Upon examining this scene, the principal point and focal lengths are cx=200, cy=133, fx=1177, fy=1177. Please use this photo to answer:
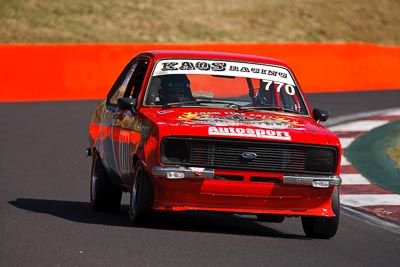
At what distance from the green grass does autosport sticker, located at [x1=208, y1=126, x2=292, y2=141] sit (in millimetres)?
26593

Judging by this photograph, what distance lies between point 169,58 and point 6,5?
28561 mm

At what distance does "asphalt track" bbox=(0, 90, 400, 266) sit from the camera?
7.66m

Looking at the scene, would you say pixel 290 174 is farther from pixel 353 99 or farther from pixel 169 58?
pixel 353 99

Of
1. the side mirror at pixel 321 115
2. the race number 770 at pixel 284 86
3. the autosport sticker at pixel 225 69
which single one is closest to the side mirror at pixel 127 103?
the autosport sticker at pixel 225 69

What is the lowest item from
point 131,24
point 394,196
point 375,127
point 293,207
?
point 131,24

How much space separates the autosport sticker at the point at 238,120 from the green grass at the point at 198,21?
26.1 m

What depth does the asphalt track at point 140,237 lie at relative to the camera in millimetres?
7664

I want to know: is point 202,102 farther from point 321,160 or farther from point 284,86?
point 321,160

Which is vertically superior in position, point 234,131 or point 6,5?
point 234,131

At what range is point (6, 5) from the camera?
3775cm

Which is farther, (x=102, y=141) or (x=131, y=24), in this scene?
(x=131, y=24)

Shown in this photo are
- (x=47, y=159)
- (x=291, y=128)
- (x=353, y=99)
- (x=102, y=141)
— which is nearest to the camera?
(x=291, y=128)

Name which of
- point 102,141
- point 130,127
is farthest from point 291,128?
point 102,141

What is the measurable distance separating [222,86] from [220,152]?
1.33 metres
